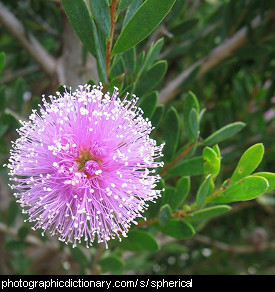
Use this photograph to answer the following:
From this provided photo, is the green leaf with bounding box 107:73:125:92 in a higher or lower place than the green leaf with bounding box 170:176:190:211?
higher

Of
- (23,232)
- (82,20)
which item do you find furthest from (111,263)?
(82,20)

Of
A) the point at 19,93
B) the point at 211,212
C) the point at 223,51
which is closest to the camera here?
the point at 211,212

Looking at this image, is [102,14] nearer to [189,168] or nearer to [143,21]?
[143,21]

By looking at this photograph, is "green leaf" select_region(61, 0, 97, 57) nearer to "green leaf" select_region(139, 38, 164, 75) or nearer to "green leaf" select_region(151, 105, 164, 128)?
"green leaf" select_region(139, 38, 164, 75)

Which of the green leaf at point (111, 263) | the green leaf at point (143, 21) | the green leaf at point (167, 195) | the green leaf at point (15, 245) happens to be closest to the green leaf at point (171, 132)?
the green leaf at point (167, 195)

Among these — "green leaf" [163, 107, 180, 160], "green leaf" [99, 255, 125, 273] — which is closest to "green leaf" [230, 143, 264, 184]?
"green leaf" [163, 107, 180, 160]

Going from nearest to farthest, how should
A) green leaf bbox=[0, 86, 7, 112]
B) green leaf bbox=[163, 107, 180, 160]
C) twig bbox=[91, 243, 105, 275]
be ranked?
green leaf bbox=[163, 107, 180, 160], green leaf bbox=[0, 86, 7, 112], twig bbox=[91, 243, 105, 275]
